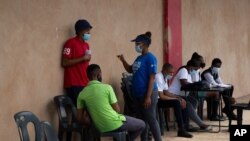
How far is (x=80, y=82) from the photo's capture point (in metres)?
6.34

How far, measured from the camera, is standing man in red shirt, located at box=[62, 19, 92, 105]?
6.27m

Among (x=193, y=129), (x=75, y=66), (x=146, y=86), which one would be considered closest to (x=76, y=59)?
(x=75, y=66)

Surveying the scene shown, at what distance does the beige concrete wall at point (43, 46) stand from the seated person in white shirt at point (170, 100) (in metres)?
0.66

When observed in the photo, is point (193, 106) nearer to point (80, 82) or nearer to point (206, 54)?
point (80, 82)

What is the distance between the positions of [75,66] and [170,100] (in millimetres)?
2004

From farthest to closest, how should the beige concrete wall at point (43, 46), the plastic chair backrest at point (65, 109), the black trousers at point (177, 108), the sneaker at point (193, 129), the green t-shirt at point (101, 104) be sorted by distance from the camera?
the sneaker at point (193, 129), the black trousers at point (177, 108), the plastic chair backrest at point (65, 109), the beige concrete wall at point (43, 46), the green t-shirt at point (101, 104)

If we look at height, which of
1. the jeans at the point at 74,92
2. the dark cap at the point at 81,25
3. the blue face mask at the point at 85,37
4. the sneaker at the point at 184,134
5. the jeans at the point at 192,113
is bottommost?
the sneaker at the point at 184,134

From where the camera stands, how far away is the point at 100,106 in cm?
538

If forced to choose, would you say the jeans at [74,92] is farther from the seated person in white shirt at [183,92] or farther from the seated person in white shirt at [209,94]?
the seated person in white shirt at [209,94]

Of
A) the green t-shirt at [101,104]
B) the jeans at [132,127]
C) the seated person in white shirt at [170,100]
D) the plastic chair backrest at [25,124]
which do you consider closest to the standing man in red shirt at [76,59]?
the green t-shirt at [101,104]

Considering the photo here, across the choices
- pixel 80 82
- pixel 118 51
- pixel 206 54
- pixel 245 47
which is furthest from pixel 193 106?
pixel 245 47

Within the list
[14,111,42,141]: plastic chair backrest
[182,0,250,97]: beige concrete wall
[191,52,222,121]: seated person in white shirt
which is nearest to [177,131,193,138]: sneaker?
[191,52,222,121]: seated person in white shirt

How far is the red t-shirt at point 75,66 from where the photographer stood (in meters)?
6.27

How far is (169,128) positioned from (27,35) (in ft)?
12.1
